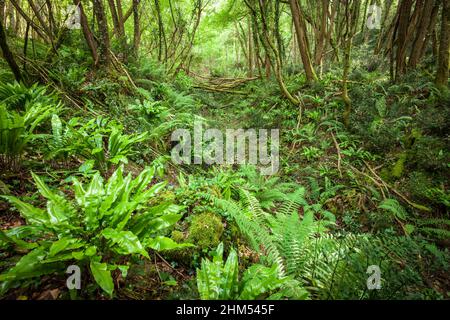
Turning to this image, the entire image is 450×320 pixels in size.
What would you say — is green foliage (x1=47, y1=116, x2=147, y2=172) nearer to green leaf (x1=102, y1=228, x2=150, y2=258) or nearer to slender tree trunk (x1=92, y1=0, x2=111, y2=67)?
green leaf (x1=102, y1=228, x2=150, y2=258)

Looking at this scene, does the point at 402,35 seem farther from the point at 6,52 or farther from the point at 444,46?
the point at 6,52

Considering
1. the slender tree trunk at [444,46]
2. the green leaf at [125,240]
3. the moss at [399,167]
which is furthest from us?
the slender tree trunk at [444,46]

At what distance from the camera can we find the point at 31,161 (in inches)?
118

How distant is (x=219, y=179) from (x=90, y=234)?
7.38 ft

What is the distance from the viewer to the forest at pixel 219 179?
1900mm

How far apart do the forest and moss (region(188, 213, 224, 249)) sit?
0.06 ft

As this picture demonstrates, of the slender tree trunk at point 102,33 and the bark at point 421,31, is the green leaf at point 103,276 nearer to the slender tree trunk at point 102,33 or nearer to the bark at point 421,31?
the slender tree trunk at point 102,33

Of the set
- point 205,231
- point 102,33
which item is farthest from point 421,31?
point 102,33

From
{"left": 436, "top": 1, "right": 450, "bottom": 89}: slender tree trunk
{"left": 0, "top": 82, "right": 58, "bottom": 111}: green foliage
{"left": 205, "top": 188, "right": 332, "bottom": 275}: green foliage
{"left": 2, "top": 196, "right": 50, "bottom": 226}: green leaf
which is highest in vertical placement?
{"left": 436, "top": 1, "right": 450, "bottom": 89}: slender tree trunk

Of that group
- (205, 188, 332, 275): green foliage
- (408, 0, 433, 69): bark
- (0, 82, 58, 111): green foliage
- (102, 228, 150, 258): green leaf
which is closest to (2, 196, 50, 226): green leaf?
(102, 228, 150, 258): green leaf

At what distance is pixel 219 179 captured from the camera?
3895mm

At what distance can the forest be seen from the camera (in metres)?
1.90

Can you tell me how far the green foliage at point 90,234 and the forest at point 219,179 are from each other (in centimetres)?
1

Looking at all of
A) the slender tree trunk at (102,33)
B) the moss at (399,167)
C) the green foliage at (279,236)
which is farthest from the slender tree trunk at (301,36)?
the green foliage at (279,236)
